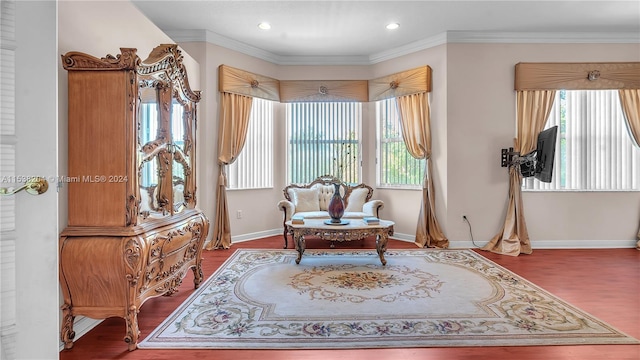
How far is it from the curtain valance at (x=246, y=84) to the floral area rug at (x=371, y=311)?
2744 mm

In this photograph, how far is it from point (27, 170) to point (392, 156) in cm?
491

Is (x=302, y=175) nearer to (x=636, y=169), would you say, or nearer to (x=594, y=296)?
(x=594, y=296)

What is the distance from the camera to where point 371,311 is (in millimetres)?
2508

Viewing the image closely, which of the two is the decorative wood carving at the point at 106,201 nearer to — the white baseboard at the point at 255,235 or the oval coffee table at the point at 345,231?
the oval coffee table at the point at 345,231

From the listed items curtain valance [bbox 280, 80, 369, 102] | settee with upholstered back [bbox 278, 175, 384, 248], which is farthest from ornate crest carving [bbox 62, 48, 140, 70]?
curtain valance [bbox 280, 80, 369, 102]

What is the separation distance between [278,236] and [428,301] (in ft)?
10.4

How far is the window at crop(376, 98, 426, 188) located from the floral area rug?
6.20 ft

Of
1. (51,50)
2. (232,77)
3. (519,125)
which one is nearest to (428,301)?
(51,50)

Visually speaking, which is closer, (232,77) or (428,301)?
(428,301)

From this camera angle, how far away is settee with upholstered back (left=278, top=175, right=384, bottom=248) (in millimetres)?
4938

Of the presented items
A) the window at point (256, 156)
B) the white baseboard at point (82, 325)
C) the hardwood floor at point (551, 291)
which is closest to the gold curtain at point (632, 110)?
the hardwood floor at point (551, 291)

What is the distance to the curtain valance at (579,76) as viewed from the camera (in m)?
4.55

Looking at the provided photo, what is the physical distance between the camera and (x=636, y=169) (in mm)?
4633

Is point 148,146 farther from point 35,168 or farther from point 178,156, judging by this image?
point 35,168
